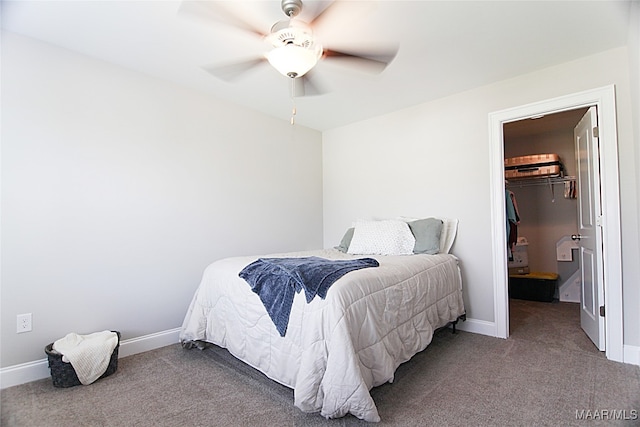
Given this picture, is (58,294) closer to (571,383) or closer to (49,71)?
(49,71)

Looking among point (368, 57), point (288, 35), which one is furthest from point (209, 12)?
point (368, 57)

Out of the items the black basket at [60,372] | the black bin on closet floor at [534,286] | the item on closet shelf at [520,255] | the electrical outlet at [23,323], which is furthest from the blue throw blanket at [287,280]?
the item on closet shelf at [520,255]

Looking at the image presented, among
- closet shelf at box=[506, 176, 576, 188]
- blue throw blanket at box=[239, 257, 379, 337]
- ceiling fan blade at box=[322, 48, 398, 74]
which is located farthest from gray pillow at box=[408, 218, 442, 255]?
closet shelf at box=[506, 176, 576, 188]

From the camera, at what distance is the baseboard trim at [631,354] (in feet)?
7.66

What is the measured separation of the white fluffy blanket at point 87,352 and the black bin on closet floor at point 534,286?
462 centimetres

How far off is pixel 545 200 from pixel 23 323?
5.89 metres

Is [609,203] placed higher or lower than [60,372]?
higher

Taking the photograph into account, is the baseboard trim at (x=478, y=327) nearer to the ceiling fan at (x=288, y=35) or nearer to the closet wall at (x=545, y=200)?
the closet wall at (x=545, y=200)

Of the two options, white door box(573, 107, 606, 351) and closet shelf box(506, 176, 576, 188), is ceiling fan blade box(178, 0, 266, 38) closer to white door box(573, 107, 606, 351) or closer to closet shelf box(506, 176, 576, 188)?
white door box(573, 107, 606, 351)

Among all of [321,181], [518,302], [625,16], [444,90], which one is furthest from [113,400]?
[518,302]

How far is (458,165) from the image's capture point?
3270 mm

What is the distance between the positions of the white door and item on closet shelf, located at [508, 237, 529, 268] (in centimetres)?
151

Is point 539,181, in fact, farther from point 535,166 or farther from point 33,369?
point 33,369

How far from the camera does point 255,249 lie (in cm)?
366
